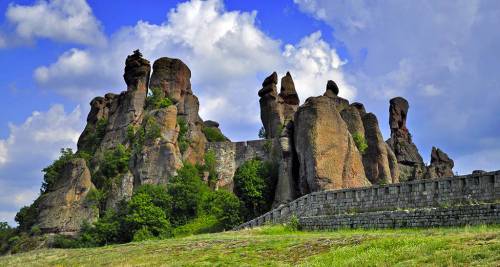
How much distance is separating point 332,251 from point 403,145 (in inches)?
2082

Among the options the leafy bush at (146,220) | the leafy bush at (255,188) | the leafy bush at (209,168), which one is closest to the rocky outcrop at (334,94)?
the leafy bush at (255,188)

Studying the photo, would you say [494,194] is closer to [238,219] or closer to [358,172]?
[358,172]

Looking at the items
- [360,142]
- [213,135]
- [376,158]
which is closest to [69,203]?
[213,135]

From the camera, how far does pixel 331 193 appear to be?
42.9 m

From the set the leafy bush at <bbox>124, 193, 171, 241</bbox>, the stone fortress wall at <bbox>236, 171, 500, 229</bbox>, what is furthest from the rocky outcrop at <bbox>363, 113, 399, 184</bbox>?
the leafy bush at <bbox>124, 193, 171, 241</bbox>

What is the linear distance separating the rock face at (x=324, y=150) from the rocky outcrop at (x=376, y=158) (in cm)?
599

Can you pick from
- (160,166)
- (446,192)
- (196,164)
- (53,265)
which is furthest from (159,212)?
(446,192)

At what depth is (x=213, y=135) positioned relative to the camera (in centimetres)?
7962

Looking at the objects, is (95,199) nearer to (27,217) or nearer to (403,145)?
(27,217)

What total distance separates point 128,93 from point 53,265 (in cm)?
4185

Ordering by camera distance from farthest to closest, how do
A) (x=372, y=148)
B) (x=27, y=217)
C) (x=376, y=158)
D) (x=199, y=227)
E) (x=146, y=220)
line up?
(x=27, y=217)
(x=372, y=148)
(x=376, y=158)
(x=146, y=220)
(x=199, y=227)

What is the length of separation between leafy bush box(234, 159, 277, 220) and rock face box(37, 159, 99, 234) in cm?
1638

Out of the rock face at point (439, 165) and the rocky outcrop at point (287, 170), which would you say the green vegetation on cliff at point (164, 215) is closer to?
the rocky outcrop at point (287, 170)

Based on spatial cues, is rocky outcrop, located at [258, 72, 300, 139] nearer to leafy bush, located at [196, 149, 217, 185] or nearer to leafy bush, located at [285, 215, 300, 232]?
leafy bush, located at [196, 149, 217, 185]
